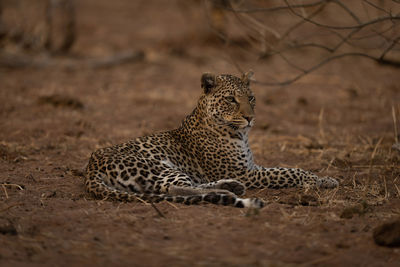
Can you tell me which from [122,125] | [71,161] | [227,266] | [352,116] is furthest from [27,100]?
[227,266]

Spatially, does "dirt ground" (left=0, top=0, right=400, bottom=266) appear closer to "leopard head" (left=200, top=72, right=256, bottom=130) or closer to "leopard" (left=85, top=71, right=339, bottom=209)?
"leopard" (left=85, top=71, right=339, bottom=209)

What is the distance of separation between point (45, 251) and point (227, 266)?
135cm

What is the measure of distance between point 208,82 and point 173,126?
11.5ft

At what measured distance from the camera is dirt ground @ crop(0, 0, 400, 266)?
407cm

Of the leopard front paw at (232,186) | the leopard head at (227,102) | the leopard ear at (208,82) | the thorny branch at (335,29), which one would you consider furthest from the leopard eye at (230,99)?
the leopard front paw at (232,186)

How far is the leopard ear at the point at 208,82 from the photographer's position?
6336mm

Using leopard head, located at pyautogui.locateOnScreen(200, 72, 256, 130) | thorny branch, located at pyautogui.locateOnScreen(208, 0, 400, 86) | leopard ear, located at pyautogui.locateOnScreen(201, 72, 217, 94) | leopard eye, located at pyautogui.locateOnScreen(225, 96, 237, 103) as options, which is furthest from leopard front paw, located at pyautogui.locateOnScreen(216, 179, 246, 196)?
thorny branch, located at pyautogui.locateOnScreen(208, 0, 400, 86)

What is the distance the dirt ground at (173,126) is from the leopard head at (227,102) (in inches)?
35.2

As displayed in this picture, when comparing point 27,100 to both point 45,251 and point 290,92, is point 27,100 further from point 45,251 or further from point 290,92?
point 45,251

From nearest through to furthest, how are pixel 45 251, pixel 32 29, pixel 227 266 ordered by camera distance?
1. pixel 227 266
2. pixel 45 251
3. pixel 32 29

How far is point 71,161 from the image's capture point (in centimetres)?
740

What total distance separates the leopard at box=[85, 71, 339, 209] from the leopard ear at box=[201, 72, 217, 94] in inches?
0.5

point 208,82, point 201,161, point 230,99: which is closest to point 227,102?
point 230,99

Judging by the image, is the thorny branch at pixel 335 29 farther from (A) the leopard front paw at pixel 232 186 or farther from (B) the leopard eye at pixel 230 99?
(A) the leopard front paw at pixel 232 186
